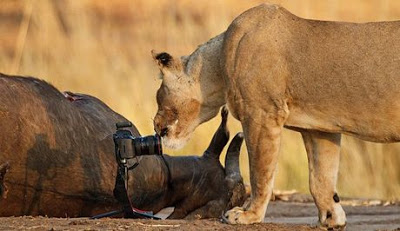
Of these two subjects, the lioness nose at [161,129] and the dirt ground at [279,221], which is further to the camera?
the lioness nose at [161,129]

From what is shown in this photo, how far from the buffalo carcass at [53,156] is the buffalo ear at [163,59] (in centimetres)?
93

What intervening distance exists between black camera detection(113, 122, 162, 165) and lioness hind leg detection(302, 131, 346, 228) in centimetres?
92

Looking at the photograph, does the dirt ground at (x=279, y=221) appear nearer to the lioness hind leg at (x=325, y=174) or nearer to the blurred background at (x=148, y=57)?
the lioness hind leg at (x=325, y=174)

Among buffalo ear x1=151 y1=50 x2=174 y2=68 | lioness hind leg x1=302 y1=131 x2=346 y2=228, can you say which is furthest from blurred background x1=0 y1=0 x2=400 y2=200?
lioness hind leg x1=302 y1=131 x2=346 y2=228

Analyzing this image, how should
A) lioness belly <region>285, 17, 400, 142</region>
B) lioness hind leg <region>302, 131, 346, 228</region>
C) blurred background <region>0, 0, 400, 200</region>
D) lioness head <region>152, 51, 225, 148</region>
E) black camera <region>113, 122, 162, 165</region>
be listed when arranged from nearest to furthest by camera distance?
lioness belly <region>285, 17, 400, 142</region> → lioness hind leg <region>302, 131, 346, 228</region> → black camera <region>113, 122, 162, 165</region> → lioness head <region>152, 51, 225, 148</region> → blurred background <region>0, 0, 400, 200</region>

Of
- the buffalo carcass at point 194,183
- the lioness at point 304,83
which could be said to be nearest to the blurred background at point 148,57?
the buffalo carcass at point 194,183

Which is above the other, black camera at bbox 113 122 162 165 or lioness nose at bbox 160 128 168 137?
lioness nose at bbox 160 128 168 137

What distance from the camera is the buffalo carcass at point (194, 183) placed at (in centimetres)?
1032

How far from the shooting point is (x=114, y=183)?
32.7 feet

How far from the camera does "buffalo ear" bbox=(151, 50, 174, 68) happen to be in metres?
9.27

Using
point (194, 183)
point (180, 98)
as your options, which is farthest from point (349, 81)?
point (194, 183)

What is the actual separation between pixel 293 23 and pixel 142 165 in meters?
1.83

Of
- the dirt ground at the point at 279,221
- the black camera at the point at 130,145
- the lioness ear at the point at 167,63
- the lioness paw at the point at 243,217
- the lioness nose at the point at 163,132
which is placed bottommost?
the dirt ground at the point at 279,221

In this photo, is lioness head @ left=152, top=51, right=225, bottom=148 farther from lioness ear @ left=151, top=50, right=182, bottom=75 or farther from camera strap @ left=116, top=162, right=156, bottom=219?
camera strap @ left=116, top=162, right=156, bottom=219
